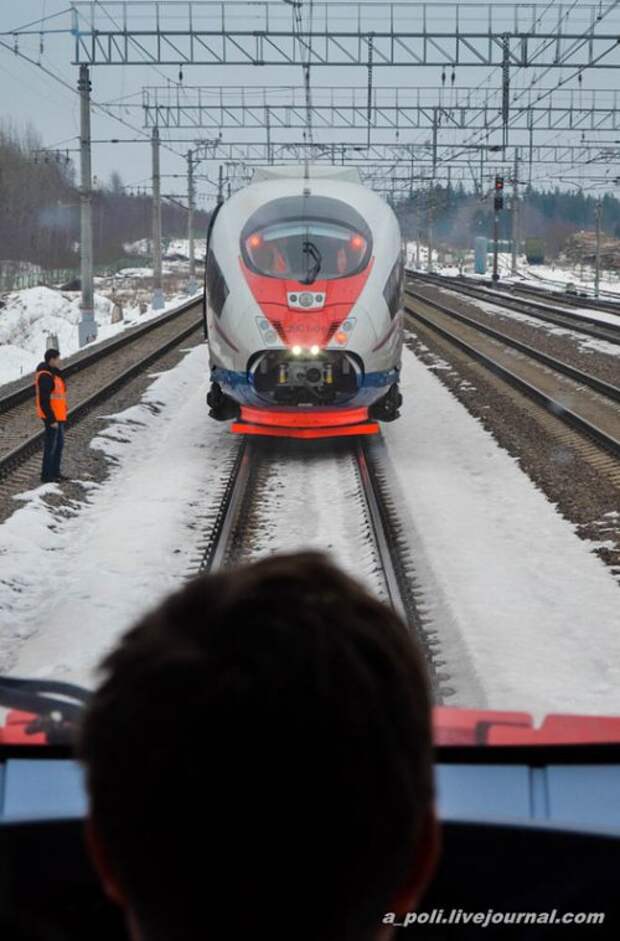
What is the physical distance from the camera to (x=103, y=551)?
841 centimetres

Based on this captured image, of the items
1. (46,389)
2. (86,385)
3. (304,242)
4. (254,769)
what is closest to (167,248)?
(86,385)

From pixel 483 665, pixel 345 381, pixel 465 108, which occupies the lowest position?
pixel 483 665

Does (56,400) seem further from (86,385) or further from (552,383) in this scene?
(552,383)

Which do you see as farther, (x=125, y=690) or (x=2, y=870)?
(x=2, y=870)

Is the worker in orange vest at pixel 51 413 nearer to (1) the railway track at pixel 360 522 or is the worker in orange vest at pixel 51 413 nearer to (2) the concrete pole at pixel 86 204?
(1) the railway track at pixel 360 522

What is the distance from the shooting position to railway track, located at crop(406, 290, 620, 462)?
42.8 feet

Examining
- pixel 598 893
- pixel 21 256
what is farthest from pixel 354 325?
pixel 21 256

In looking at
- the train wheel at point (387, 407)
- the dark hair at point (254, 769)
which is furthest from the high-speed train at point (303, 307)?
the dark hair at point (254, 769)

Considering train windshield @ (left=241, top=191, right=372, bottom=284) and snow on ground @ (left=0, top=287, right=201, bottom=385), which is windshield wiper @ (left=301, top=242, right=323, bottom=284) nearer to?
train windshield @ (left=241, top=191, right=372, bottom=284)

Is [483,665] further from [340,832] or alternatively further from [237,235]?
[237,235]

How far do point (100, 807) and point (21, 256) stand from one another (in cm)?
9176

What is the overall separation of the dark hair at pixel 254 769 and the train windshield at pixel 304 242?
35.5 feet

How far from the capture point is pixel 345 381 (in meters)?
11.7

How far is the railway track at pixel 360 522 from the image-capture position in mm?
6773
